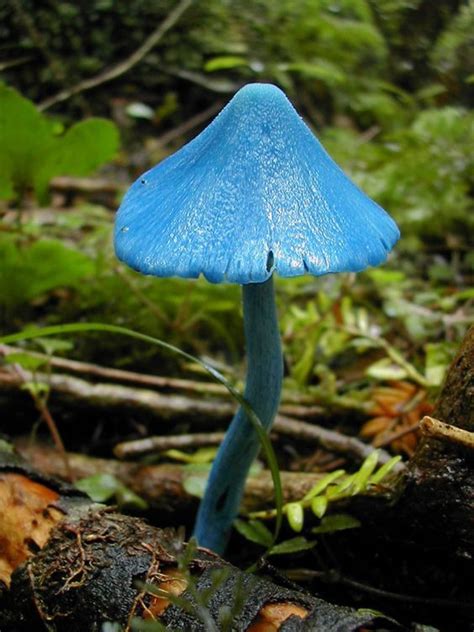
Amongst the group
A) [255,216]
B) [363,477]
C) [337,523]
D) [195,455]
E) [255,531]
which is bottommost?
[195,455]

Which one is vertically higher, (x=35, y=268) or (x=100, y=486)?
(x=35, y=268)

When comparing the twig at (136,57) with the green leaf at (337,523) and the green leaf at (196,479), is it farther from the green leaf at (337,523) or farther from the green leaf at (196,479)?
the green leaf at (337,523)

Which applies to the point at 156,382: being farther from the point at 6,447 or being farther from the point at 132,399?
the point at 6,447

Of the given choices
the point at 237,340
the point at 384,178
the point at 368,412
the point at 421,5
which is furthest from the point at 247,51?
the point at 368,412

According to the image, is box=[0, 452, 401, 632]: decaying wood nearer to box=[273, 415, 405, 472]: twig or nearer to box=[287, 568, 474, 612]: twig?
box=[287, 568, 474, 612]: twig

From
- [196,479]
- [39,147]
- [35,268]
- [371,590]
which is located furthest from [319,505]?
[39,147]

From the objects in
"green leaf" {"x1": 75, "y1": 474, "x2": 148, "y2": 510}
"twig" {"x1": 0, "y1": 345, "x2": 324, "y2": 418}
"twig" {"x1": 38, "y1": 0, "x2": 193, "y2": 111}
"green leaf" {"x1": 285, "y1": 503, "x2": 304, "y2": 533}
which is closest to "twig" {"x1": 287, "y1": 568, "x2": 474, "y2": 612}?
"green leaf" {"x1": 285, "y1": 503, "x2": 304, "y2": 533}

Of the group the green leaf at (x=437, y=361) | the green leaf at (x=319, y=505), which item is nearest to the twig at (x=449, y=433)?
the green leaf at (x=319, y=505)

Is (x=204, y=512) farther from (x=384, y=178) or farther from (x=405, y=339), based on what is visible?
(x=384, y=178)
